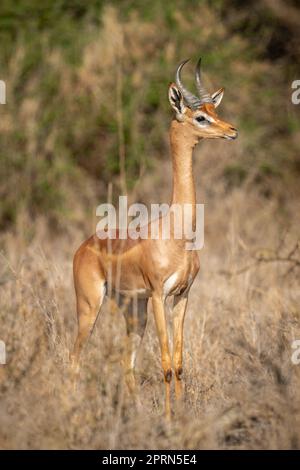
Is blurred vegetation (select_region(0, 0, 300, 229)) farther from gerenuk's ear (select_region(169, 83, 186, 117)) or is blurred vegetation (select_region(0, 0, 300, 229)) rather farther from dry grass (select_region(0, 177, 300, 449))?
gerenuk's ear (select_region(169, 83, 186, 117))

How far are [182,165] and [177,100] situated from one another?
54 cm

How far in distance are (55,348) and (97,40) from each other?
857cm

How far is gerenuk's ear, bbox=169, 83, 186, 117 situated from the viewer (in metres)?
6.71

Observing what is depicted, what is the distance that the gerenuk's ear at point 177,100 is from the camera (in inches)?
264

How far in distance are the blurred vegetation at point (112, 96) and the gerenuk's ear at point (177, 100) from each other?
687cm

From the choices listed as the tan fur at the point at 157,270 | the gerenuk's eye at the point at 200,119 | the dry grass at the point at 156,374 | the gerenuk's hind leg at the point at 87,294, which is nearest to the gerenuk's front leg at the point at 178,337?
the tan fur at the point at 157,270

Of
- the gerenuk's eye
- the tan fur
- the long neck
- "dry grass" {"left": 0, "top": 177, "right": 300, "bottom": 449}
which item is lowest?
"dry grass" {"left": 0, "top": 177, "right": 300, "bottom": 449}

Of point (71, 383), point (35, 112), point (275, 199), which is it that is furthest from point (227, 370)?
point (35, 112)

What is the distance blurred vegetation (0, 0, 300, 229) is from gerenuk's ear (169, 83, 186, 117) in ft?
22.5

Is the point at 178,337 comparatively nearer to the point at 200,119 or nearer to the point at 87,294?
the point at 87,294

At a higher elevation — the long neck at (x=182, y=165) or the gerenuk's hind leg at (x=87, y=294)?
the long neck at (x=182, y=165)

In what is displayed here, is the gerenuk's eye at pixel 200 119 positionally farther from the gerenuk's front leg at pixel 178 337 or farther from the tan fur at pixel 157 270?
the gerenuk's front leg at pixel 178 337

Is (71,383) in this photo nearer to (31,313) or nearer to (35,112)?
(31,313)

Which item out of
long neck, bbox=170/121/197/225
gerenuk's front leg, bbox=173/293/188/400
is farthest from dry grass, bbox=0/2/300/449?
long neck, bbox=170/121/197/225
